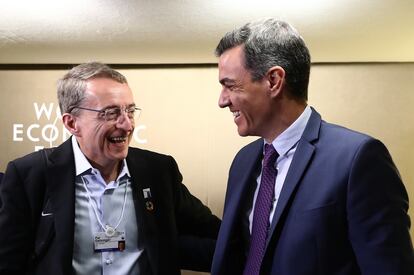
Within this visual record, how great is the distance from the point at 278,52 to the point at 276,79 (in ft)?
0.26

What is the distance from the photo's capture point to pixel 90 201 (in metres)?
1.84

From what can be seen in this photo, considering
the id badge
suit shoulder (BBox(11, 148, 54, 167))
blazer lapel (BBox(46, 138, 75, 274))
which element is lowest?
the id badge

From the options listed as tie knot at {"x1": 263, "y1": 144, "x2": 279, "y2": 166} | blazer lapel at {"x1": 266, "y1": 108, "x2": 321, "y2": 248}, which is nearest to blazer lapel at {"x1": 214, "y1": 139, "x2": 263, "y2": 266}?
tie knot at {"x1": 263, "y1": 144, "x2": 279, "y2": 166}

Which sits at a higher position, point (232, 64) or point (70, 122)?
point (232, 64)

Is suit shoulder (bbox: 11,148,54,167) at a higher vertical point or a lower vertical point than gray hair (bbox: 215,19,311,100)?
lower

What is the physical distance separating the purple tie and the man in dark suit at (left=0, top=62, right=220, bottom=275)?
Answer: 537 millimetres

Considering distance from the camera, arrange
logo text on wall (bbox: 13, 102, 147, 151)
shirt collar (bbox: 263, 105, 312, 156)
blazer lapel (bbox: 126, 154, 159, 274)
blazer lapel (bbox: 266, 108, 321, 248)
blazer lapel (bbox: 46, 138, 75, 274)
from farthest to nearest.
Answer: logo text on wall (bbox: 13, 102, 147, 151) < blazer lapel (bbox: 126, 154, 159, 274) < blazer lapel (bbox: 46, 138, 75, 274) < shirt collar (bbox: 263, 105, 312, 156) < blazer lapel (bbox: 266, 108, 321, 248)

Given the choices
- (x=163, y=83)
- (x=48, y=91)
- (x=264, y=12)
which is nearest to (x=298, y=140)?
(x=264, y=12)

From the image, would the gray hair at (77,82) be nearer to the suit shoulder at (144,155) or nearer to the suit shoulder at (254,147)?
the suit shoulder at (144,155)

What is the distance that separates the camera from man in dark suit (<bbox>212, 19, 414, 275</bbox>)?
1210 mm

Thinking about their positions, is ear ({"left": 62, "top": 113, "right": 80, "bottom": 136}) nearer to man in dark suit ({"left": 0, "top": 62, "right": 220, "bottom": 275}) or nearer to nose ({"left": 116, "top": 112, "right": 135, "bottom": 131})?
man in dark suit ({"left": 0, "top": 62, "right": 220, "bottom": 275})


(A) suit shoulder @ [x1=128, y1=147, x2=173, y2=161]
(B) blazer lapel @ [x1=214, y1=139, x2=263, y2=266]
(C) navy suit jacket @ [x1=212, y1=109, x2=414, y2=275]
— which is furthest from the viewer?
(A) suit shoulder @ [x1=128, y1=147, x2=173, y2=161]

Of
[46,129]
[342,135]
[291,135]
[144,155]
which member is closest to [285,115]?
[291,135]

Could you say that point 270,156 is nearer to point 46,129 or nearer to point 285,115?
point 285,115
